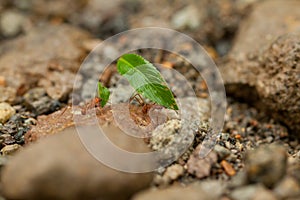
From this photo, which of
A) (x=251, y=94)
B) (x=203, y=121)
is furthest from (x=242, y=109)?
(x=203, y=121)

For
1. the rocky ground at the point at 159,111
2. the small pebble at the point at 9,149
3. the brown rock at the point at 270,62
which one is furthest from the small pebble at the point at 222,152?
the small pebble at the point at 9,149

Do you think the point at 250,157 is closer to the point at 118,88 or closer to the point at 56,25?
the point at 118,88

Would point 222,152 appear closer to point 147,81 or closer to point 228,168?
point 228,168

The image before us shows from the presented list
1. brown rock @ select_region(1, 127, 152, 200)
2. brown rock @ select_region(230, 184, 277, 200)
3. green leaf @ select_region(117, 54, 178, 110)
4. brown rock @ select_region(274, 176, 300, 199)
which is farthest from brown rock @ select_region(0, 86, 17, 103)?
brown rock @ select_region(274, 176, 300, 199)

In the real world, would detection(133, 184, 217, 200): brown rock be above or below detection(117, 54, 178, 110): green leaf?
below

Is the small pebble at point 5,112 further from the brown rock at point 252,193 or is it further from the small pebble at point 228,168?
the brown rock at point 252,193

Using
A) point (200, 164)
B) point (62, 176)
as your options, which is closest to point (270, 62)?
point (200, 164)

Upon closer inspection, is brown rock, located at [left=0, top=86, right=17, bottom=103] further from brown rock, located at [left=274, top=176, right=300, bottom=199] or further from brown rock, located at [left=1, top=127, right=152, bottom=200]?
brown rock, located at [left=274, top=176, right=300, bottom=199]
